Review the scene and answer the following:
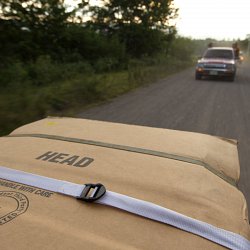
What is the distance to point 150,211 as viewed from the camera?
1146mm

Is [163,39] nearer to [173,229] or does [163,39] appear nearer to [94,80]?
[94,80]

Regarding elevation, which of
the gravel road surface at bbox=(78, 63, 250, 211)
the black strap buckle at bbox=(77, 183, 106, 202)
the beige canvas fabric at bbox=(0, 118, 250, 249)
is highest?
the black strap buckle at bbox=(77, 183, 106, 202)

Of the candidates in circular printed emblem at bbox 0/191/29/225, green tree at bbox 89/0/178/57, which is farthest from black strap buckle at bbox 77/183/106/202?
green tree at bbox 89/0/178/57

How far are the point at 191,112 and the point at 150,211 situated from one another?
24.0ft

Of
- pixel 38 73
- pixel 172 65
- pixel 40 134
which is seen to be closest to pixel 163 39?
pixel 172 65

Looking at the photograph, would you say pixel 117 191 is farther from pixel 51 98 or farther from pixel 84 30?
pixel 84 30

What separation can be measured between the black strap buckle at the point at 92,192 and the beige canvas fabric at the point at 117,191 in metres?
0.02

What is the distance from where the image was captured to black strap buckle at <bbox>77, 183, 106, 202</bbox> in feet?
3.91

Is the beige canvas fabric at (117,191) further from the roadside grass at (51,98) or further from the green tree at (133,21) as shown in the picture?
the green tree at (133,21)

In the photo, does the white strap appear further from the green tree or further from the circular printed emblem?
the green tree

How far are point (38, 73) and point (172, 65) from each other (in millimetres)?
14004

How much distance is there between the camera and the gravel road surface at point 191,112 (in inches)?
252

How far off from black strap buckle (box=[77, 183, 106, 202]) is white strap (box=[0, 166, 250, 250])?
0.02m

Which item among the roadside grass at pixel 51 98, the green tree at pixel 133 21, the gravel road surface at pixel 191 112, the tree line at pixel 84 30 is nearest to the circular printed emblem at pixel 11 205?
the gravel road surface at pixel 191 112
